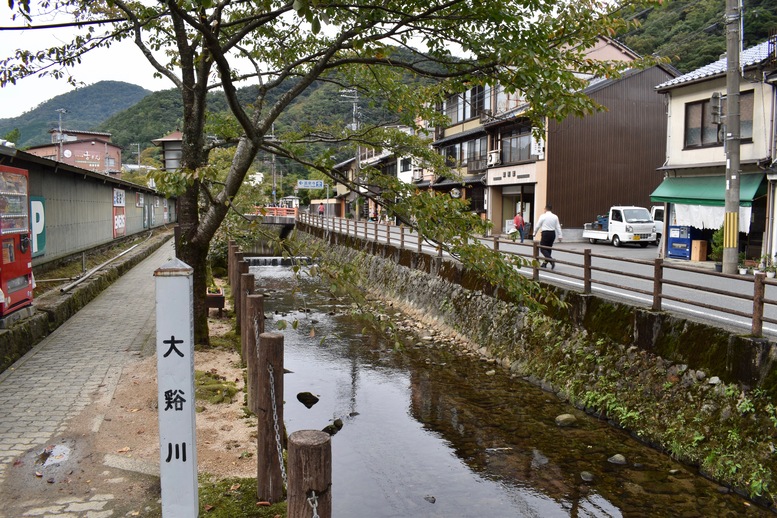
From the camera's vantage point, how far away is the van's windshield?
27.7m

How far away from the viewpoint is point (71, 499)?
4.99 metres

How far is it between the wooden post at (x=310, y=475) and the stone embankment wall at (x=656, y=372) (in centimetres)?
377

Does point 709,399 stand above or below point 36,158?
below

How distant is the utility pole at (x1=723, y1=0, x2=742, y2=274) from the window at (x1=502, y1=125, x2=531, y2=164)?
16013mm

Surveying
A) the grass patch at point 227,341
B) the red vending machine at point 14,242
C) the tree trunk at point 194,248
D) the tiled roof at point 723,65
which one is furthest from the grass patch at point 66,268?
the tiled roof at point 723,65

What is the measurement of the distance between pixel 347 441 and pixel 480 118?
31.8 m

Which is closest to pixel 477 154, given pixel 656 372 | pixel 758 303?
pixel 656 372

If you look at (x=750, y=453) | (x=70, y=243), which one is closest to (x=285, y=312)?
(x=70, y=243)

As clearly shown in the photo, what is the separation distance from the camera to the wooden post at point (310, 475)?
3.10m

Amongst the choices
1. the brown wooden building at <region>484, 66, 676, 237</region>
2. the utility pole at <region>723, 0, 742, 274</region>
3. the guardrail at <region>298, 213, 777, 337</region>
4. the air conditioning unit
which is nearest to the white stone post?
the guardrail at <region>298, 213, 777, 337</region>

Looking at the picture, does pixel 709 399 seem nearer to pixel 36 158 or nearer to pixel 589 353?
pixel 589 353

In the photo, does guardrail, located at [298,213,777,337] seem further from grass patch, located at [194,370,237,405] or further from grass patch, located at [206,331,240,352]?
grass patch, located at [206,331,240,352]

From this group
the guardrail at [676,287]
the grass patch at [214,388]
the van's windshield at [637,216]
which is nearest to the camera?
the guardrail at [676,287]

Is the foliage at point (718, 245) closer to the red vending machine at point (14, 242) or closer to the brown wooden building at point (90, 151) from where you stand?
the red vending machine at point (14, 242)
